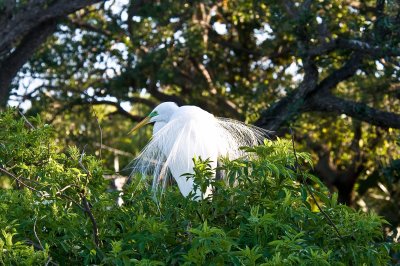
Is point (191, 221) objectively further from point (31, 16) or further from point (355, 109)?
point (31, 16)

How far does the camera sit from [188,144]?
4.48 metres

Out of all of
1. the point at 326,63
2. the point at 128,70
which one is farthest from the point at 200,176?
the point at 128,70

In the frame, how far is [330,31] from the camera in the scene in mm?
7328

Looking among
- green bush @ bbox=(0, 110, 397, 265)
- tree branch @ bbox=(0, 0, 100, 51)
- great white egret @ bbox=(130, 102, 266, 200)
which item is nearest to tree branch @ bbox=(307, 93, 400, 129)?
tree branch @ bbox=(0, 0, 100, 51)

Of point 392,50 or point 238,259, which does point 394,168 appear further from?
point 238,259

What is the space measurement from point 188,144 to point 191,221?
49.9 inches

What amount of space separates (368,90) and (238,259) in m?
5.74

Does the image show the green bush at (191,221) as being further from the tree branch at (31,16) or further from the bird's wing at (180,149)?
the tree branch at (31,16)

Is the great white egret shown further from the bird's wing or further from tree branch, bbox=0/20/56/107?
tree branch, bbox=0/20/56/107

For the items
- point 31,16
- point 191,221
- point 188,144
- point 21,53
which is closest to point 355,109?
point 188,144

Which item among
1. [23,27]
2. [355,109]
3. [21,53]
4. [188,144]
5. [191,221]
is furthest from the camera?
[21,53]

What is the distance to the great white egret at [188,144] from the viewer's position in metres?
4.23

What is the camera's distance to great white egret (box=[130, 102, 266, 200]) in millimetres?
4234

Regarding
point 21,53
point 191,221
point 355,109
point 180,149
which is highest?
point 21,53
